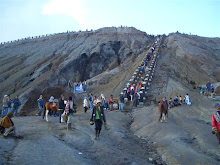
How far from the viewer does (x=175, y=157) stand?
7.09 meters

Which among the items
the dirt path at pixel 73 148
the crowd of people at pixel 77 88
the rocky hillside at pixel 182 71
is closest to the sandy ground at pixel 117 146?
the dirt path at pixel 73 148

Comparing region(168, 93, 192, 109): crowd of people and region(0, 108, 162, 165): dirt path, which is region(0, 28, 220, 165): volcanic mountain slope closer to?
region(0, 108, 162, 165): dirt path

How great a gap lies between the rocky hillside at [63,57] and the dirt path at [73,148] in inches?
676

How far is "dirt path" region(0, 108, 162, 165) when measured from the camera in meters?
6.14

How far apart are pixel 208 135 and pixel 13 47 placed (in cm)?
5506

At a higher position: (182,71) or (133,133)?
(182,71)

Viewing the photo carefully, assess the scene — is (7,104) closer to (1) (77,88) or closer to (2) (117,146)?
(2) (117,146)

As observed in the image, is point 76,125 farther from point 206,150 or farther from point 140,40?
point 140,40

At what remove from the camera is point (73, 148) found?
739cm

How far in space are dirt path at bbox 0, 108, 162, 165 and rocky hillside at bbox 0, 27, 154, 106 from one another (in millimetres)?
17158

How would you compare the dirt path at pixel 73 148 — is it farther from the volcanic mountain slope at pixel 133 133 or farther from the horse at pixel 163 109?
the horse at pixel 163 109

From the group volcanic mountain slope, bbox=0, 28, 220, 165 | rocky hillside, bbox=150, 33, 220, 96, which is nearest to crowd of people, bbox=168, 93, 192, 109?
volcanic mountain slope, bbox=0, 28, 220, 165

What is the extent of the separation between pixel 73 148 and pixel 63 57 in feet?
112

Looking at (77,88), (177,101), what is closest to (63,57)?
(77,88)
